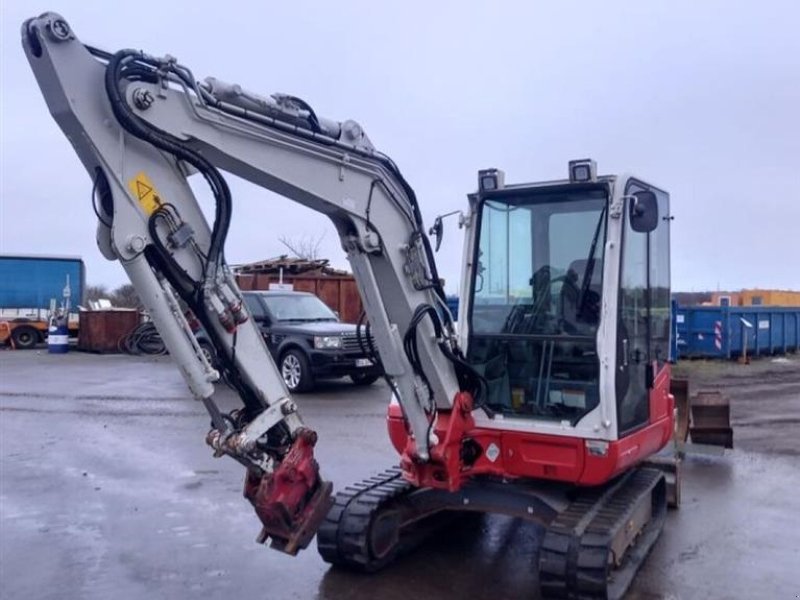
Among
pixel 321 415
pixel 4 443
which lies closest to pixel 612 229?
pixel 321 415

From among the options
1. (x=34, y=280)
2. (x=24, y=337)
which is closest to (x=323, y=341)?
(x=24, y=337)

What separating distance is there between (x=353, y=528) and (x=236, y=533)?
158 cm

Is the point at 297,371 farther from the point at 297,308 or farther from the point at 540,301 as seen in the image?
the point at 540,301

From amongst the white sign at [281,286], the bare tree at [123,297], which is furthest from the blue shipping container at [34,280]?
the white sign at [281,286]

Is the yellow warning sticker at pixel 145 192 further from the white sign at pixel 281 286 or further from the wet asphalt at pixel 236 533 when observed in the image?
the white sign at pixel 281 286

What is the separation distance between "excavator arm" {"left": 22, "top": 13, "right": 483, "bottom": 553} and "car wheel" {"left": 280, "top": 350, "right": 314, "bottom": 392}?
31.6 feet

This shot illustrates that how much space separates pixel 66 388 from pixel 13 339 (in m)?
13.5

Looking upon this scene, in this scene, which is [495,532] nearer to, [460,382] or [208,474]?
[460,382]

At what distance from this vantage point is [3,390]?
1644cm

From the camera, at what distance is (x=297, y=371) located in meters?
15.3

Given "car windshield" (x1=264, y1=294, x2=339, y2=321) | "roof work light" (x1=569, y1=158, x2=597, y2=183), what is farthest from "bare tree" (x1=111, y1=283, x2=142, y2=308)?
"roof work light" (x1=569, y1=158, x2=597, y2=183)

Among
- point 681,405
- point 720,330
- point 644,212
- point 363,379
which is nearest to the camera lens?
point 644,212

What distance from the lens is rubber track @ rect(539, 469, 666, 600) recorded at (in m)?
5.01

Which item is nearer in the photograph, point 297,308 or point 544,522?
point 544,522
